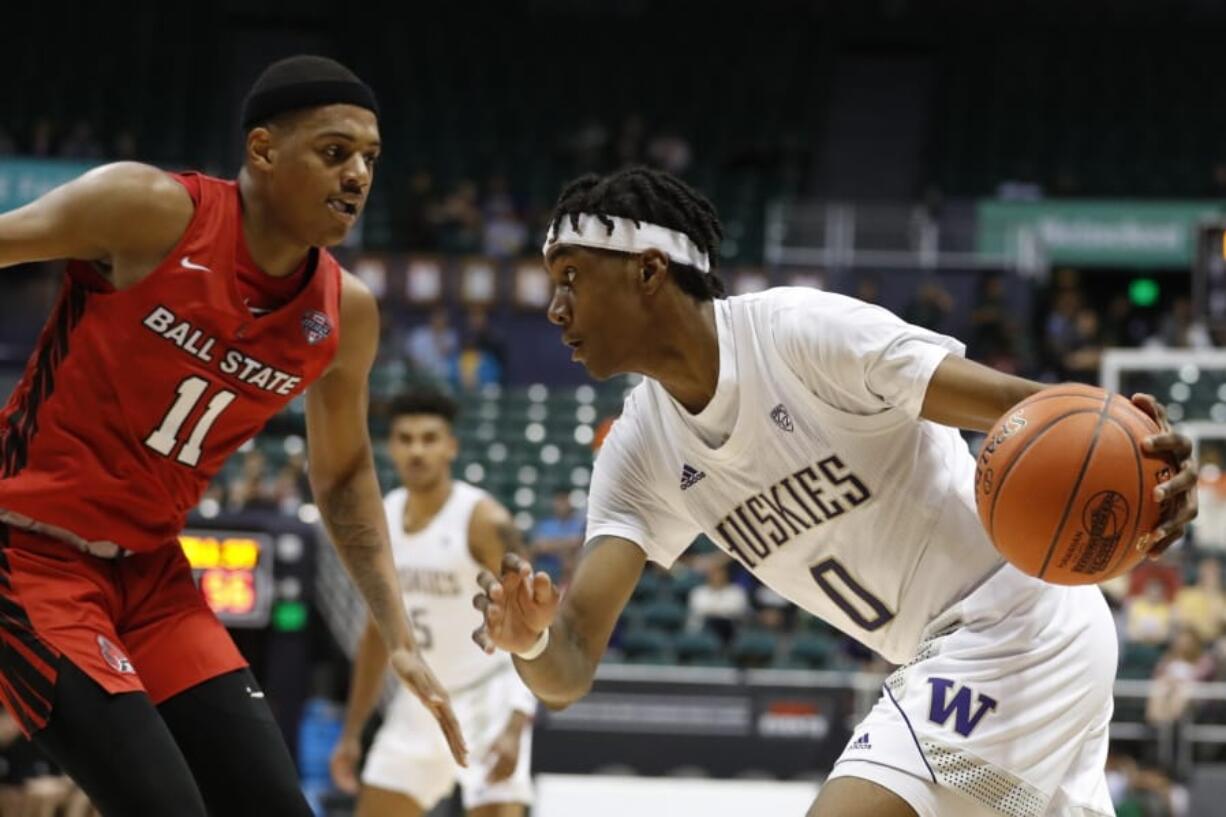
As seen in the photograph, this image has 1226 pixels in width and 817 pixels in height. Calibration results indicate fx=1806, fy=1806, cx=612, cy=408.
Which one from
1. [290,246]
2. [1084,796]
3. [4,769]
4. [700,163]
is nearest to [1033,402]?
[1084,796]

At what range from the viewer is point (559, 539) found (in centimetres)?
1462

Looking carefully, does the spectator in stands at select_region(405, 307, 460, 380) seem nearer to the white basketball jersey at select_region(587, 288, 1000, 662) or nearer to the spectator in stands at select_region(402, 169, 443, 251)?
the spectator in stands at select_region(402, 169, 443, 251)

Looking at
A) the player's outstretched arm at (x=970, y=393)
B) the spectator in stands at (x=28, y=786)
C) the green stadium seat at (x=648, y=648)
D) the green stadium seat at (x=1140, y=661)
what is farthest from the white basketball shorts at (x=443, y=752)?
the green stadium seat at (x=1140, y=661)

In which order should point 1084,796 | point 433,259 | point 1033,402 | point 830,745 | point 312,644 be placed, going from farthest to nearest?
point 433,259 → point 312,644 → point 830,745 → point 1084,796 → point 1033,402

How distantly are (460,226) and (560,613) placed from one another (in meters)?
17.0

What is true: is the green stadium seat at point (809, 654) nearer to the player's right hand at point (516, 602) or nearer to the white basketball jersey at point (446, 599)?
the white basketball jersey at point (446, 599)

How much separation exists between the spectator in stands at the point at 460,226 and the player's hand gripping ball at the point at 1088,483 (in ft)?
56.8

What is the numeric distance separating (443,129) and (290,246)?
21438mm

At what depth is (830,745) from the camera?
11.6 meters

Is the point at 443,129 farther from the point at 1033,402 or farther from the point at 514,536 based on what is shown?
the point at 1033,402

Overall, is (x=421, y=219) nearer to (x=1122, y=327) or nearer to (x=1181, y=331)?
(x=1122, y=327)

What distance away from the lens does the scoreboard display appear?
Result: 444 inches

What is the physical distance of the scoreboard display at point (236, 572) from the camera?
37.0ft

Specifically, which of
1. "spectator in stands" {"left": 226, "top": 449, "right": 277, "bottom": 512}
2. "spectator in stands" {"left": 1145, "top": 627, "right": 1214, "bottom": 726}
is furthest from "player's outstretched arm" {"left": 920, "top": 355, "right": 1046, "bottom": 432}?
"spectator in stands" {"left": 226, "top": 449, "right": 277, "bottom": 512}
